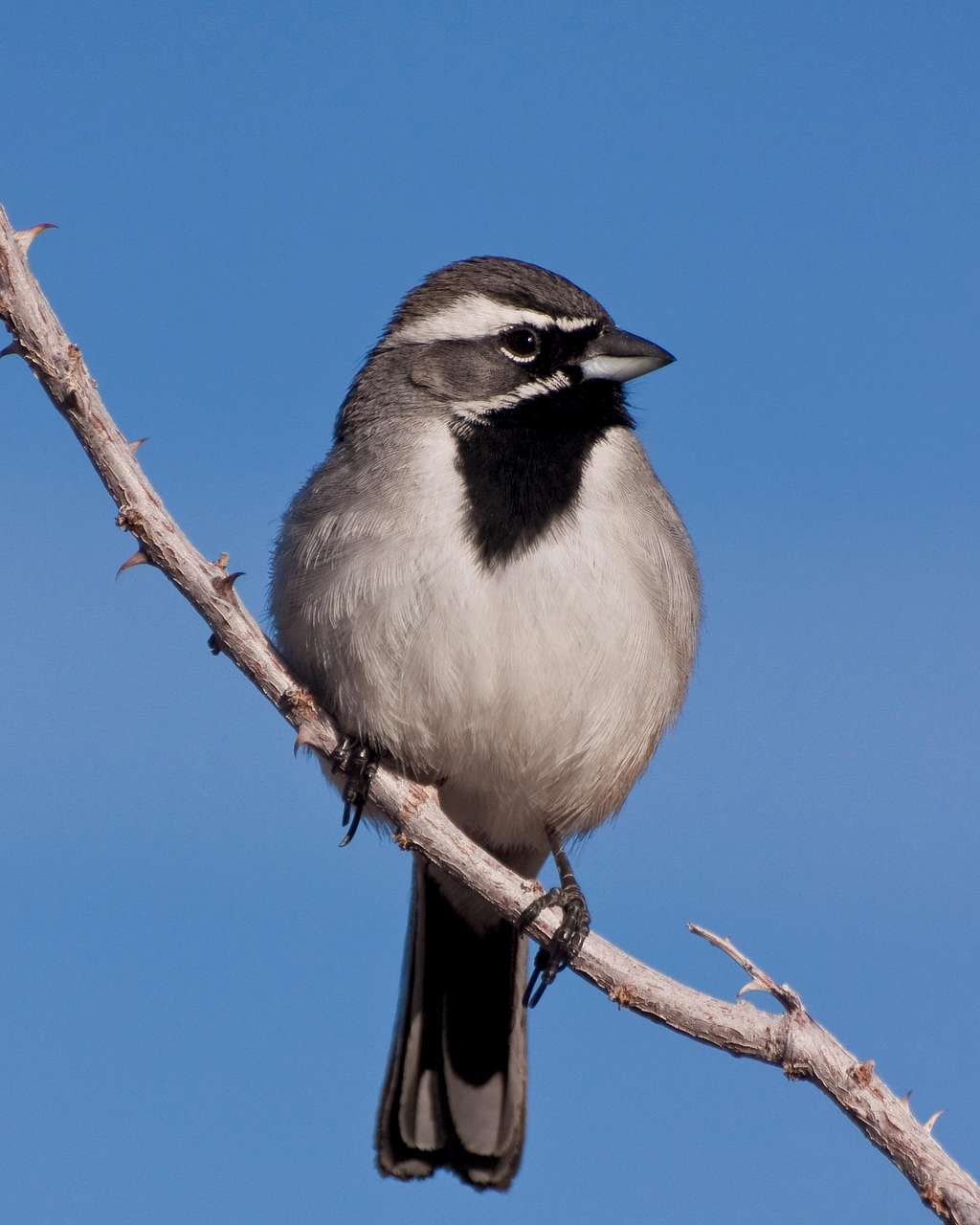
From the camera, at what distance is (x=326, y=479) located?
21.6ft

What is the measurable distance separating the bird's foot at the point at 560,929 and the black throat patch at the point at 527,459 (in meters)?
1.34

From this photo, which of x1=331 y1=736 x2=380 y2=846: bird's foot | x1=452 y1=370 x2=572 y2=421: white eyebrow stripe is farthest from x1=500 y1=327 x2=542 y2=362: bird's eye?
x1=331 y1=736 x2=380 y2=846: bird's foot

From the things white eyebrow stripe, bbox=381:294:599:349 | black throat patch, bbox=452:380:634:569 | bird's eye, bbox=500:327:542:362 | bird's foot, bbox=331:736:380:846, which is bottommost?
bird's foot, bbox=331:736:380:846

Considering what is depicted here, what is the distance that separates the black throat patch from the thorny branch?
1018 millimetres

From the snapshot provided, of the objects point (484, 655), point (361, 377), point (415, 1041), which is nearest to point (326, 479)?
point (361, 377)

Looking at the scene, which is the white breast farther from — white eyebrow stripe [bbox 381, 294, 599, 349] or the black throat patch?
white eyebrow stripe [bbox 381, 294, 599, 349]

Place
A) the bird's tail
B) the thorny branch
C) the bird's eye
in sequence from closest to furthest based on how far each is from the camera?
the thorny branch → the bird's eye → the bird's tail

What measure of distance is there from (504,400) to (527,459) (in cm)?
34

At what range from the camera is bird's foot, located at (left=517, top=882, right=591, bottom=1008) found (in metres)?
5.75

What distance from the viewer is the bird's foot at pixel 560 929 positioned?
575 centimetres

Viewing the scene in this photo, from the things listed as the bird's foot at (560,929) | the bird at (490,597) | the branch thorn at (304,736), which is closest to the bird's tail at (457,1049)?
the bird at (490,597)

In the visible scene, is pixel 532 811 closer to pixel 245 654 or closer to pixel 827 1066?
pixel 245 654

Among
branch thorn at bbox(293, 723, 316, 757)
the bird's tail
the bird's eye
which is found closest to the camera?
branch thorn at bbox(293, 723, 316, 757)

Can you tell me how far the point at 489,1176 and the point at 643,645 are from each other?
2737 mm
